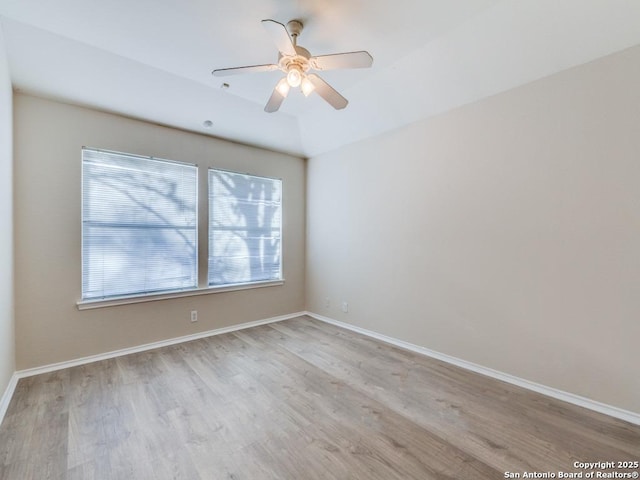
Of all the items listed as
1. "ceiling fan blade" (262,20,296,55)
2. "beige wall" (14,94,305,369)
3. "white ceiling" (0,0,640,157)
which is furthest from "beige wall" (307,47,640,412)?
"beige wall" (14,94,305,369)

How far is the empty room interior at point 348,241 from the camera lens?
187 centimetres

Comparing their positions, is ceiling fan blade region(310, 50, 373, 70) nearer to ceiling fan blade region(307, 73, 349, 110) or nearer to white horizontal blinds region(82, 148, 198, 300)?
ceiling fan blade region(307, 73, 349, 110)

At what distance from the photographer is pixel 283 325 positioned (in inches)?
163

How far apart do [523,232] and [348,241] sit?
2.06 meters

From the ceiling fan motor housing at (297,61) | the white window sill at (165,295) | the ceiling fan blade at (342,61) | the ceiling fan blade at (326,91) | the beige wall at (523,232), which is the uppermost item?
the ceiling fan motor housing at (297,61)

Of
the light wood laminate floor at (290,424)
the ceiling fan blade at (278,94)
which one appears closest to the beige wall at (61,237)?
the light wood laminate floor at (290,424)

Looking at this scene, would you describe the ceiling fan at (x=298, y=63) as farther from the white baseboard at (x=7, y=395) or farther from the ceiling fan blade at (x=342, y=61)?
the white baseboard at (x=7, y=395)

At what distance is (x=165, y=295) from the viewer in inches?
134

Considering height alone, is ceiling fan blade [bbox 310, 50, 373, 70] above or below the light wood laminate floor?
above

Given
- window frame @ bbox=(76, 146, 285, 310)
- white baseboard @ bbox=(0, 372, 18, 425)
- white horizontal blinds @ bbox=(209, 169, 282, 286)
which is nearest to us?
white baseboard @ bbox=(0, 372, 18, 425)

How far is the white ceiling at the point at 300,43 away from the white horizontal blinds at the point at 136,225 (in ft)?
2.04

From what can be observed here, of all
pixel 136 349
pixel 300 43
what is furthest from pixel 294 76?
pixel 136 349

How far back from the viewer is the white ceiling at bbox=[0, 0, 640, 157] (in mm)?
1966

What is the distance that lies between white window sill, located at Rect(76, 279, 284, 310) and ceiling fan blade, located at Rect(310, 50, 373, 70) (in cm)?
289
